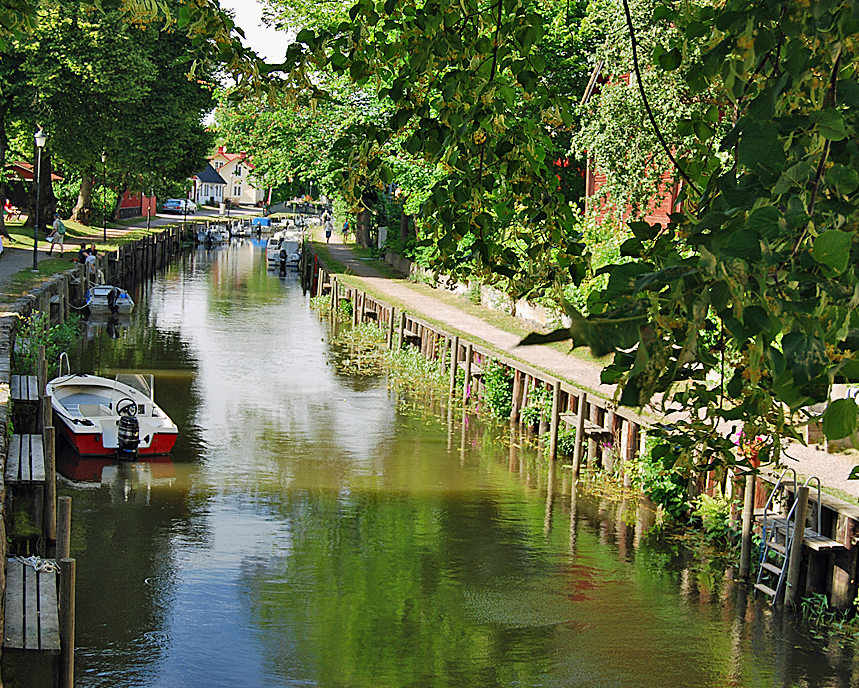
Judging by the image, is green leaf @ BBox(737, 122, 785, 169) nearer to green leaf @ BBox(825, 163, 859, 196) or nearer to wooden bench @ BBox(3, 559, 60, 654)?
green leaf @ BBox(825, 163, 859, 196)

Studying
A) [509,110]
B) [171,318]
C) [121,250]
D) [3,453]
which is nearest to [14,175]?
[121,250]

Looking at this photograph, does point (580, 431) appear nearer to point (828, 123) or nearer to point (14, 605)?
point (14, 605)

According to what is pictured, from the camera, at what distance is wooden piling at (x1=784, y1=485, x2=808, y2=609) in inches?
523

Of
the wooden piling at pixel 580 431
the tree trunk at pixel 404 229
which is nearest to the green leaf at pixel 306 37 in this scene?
the wooden piling at pixel 580 431

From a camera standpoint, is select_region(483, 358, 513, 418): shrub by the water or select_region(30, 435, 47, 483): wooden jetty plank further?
select_region(483, 358, 513, 418): shrub by the water

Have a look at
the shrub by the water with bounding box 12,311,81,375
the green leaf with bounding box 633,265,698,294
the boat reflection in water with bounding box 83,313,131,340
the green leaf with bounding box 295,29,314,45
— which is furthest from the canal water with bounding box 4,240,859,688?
the boat reflection in water with bounding box 83,313,131,340

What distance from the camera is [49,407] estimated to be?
16.3 metres

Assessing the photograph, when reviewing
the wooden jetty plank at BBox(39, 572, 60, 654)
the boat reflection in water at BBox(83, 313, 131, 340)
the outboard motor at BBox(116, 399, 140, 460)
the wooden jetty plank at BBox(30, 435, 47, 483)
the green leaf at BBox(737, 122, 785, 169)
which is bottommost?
the outboard motor at BBox(116, 399, 140, 460)

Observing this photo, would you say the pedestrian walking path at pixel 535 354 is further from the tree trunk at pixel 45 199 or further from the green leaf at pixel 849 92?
the tree trunk at pixel 45 199

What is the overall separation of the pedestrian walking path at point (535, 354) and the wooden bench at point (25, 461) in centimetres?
664

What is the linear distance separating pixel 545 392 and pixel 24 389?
406 inches

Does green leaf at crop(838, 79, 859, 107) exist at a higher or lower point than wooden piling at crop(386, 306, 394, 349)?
higher

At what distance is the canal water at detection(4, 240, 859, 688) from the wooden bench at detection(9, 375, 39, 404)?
68.3 inches

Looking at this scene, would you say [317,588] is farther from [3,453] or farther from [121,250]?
[121,250]
